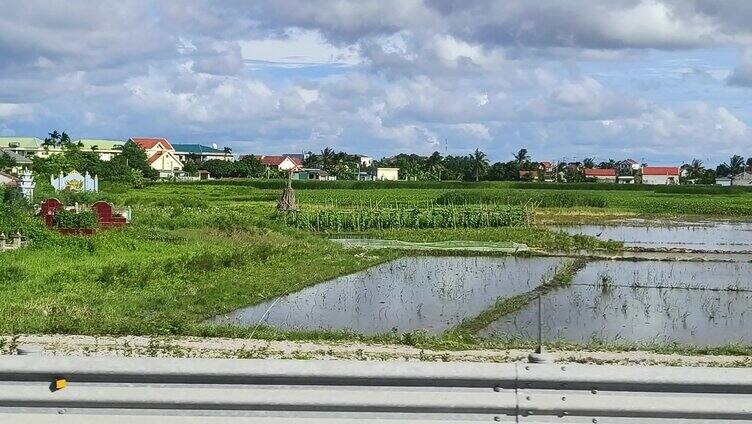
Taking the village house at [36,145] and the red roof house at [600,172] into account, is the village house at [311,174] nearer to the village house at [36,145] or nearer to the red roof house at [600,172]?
the village house at [36,145]

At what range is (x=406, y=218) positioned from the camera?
116ft

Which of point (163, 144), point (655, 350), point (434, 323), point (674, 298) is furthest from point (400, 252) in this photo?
point (163, 144)

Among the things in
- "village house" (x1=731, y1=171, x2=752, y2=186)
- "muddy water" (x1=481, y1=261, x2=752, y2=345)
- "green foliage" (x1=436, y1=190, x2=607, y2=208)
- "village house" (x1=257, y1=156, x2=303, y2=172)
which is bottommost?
"muddy water" (x1=481, y1=261, x2=752, y2=345)

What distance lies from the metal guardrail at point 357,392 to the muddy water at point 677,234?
24.2m

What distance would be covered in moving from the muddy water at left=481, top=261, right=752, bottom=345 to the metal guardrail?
6.71 m

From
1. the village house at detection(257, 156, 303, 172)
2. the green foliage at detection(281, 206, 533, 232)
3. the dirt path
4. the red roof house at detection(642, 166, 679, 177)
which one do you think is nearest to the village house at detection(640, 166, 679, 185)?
the red roof house at detection(642, 166, 679, 177)

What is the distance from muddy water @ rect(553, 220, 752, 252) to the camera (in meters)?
28.6

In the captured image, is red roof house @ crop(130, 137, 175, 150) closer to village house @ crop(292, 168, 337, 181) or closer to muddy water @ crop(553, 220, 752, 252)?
village house @ crop(292, 168, 337, 181)

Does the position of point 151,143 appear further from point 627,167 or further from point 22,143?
point 627,167

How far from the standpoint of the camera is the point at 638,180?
121562mm

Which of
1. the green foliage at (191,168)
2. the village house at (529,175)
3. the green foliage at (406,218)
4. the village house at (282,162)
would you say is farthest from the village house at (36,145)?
the green foliage at (406,218)

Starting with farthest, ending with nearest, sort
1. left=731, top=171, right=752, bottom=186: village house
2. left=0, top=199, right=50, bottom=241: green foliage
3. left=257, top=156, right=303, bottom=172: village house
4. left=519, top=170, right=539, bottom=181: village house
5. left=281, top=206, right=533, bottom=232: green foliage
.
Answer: left=257, top=156, right=303, bottom=172: village house < left=731, top=171, right=752, bottom=186: village house < left=519, top=170, right=539, bottom=181: village house < left=281, top=206, right=533, bottom=232: green foliage < left=0, top=199, right=50, bottom=241: green foliage

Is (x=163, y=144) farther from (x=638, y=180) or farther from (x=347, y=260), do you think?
(x=347, y=260)

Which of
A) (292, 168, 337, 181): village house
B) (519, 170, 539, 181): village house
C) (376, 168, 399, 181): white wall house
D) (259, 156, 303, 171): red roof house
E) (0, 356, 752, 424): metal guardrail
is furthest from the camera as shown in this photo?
(259, 156, 303, 171): red roof house
